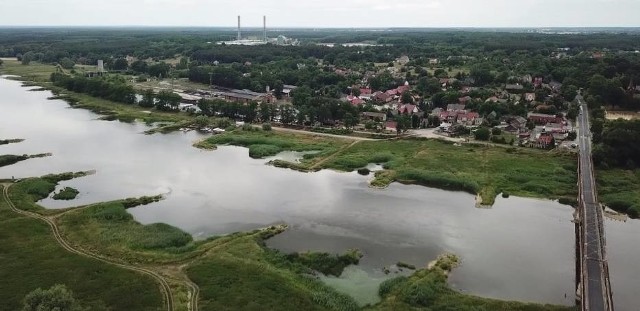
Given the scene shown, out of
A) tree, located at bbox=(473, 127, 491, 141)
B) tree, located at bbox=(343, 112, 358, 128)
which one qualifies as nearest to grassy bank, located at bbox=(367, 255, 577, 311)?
tree, located at bbox=(473, 127, 491, 141)

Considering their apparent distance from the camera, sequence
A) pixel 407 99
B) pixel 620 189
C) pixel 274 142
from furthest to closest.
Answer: pixel 407 99 < pixel 274 142 < pixel 620 189

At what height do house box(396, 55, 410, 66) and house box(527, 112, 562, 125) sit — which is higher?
house box(396, 55, 410, 66)

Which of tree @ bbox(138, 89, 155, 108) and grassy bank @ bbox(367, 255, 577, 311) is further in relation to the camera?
tree @ bbox(138, 89, 155, 108)

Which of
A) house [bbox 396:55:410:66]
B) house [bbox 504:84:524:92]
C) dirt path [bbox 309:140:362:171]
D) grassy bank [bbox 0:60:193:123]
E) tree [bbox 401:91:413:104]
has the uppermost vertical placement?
house [bbox 396:55:410:66]

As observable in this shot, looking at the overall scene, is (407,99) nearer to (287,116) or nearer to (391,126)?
(391,126)

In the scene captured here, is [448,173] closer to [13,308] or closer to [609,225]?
[609,225]

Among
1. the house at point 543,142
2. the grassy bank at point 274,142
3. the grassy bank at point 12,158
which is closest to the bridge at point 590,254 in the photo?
the house at point 543,142

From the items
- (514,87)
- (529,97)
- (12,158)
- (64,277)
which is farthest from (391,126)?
(64,277)

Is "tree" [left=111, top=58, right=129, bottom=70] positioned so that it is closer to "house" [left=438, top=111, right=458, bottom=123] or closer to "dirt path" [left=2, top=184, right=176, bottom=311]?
"house" [left=438, top=111, right=458, bottom=123]

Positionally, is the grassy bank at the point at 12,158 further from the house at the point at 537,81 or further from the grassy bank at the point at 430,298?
the house at the point at 537,81
